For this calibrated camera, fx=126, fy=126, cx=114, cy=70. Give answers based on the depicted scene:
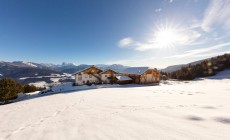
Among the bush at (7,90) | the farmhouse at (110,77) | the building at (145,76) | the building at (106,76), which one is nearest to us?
the bush at (7,90)

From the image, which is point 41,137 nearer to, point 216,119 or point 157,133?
point 157,133

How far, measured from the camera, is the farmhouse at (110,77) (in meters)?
44.5

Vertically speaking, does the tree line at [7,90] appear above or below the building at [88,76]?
below

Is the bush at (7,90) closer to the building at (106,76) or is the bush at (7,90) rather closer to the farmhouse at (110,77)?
the farmhouse at (110,77)

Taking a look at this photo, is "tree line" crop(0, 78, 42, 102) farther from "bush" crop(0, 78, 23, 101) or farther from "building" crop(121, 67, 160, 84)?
"building" crop(121, 67, 160, 84)

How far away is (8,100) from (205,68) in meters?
90.8

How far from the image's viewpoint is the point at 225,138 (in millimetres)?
4125

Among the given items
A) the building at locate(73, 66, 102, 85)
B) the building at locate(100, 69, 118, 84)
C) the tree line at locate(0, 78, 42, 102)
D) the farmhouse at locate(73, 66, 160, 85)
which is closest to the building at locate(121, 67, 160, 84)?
the farmhouse at locate(73, 66, 160, 85)

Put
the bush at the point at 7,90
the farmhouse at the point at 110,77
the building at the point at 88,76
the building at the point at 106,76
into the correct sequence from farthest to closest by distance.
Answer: the building at the point at 106,76
the building at the point at 88,76
the farmhouse at the point at 110,77
the bush at the point at 7,90

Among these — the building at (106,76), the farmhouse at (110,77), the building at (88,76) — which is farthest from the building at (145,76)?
the building at (88,76)

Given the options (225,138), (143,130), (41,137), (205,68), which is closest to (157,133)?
(143,130)

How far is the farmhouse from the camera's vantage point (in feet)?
146

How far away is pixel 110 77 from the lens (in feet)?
149

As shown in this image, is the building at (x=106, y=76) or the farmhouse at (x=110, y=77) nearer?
the farmhouse at (x=110, y=77)
